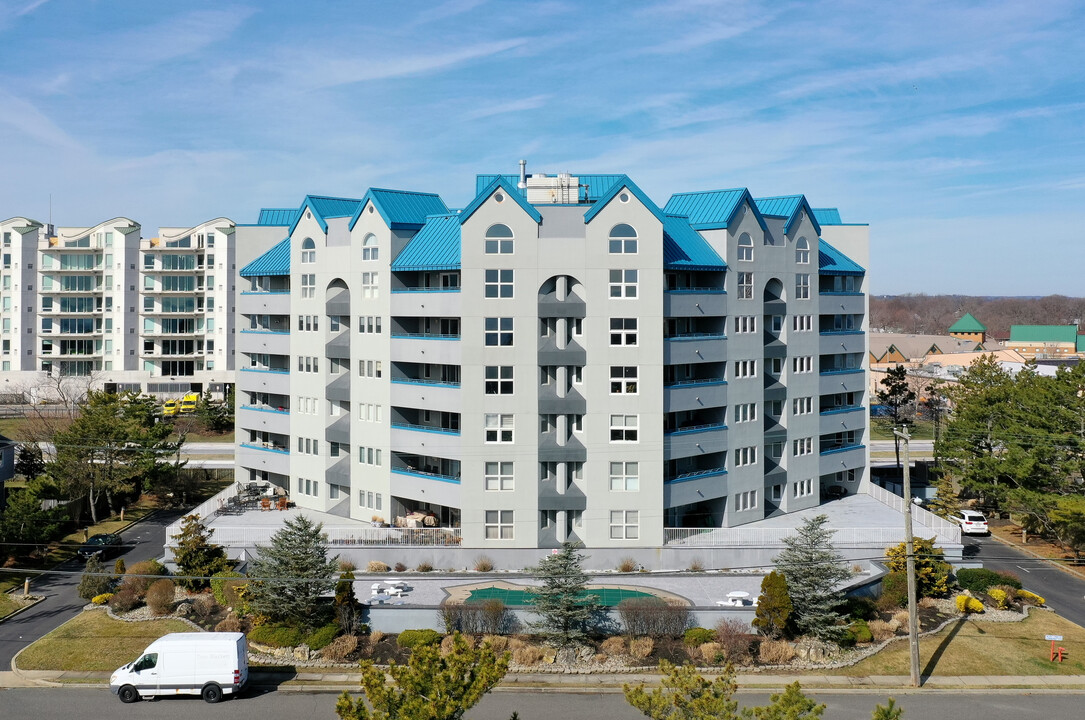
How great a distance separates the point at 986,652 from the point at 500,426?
84.6ft

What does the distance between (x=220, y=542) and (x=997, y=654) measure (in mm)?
39202

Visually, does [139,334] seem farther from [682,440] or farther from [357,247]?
[682,440]

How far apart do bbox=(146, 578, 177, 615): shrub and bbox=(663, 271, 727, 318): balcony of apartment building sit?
29467 mm

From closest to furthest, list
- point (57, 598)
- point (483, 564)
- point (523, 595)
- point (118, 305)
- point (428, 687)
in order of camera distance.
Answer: point (428, 687) < point (523, 595) < point (57, 598) < point (483, 564) < point (118, 305)

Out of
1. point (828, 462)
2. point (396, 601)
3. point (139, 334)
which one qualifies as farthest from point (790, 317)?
point (139, 334)

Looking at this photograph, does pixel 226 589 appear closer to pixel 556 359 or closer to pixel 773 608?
pixel 556 359

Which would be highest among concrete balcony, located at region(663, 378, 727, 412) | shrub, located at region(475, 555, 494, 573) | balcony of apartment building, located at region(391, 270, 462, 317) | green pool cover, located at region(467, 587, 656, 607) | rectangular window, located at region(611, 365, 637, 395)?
balcony of apartment building, located at region(391, 270, 462, 317)

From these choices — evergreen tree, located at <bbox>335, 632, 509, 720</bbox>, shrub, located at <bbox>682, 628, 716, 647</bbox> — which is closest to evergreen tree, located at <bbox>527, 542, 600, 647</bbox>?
shrub, located at <bbox>682, 628, 716, 647</bbox>

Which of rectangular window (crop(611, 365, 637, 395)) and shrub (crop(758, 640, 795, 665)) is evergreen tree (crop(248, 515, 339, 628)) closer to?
rectangular window (crop(611, 365, 637, 395))

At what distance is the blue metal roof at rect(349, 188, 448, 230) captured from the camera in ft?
184

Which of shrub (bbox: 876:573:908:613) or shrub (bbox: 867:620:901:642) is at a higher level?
shrub (bbox: 876:573:908:613)

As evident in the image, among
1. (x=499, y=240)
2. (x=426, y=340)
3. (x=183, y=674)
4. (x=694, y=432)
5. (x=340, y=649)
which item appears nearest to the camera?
(x=183, y=674)

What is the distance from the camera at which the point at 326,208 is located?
2351 inches

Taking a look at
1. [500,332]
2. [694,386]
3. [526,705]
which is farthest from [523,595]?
[694,386]
